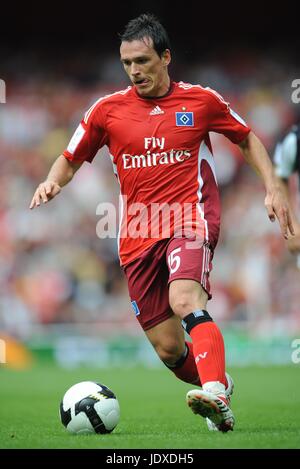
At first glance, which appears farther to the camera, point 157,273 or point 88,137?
point 88,137

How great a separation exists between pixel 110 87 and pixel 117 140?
14.1 meters

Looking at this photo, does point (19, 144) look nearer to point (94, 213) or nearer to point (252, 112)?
point (94, 213)

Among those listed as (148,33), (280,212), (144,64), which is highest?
(148,33)

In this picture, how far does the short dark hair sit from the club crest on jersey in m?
0.43

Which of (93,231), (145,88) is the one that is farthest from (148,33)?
(93,231)

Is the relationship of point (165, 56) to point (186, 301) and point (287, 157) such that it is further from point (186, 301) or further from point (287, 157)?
point (287, 157)

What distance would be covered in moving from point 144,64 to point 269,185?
1162mm

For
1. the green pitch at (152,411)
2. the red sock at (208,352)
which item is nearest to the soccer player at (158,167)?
the red sock at (208,352)

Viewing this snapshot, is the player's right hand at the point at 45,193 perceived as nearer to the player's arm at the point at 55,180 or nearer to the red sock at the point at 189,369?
the player's arm at the point at 55,180

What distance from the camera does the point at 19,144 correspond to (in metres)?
19.2

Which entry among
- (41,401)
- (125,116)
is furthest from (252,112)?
(125,116)

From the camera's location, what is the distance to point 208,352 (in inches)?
218

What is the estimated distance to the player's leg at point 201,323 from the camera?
5.33 meters

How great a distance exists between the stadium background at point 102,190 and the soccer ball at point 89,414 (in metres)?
9.92
